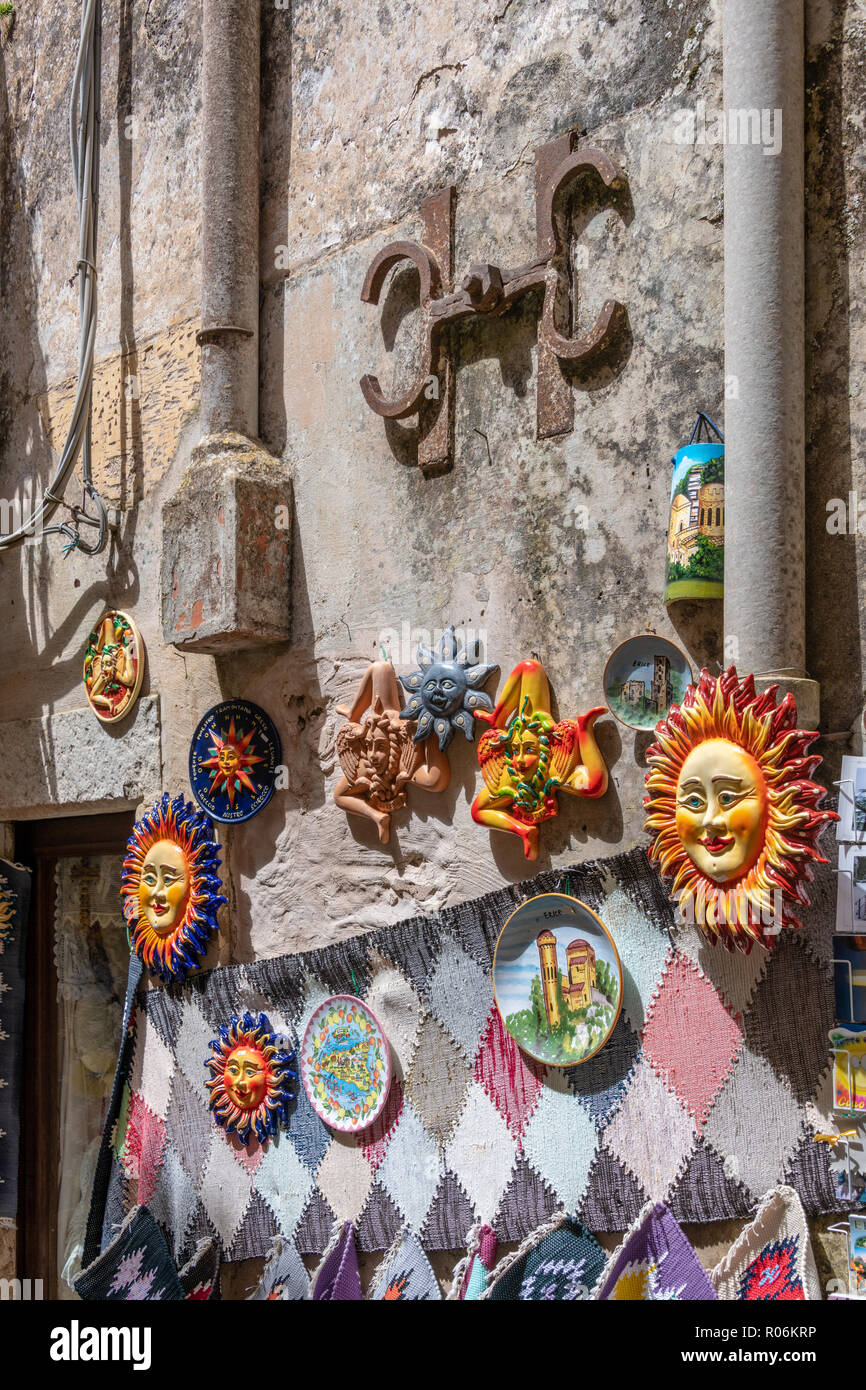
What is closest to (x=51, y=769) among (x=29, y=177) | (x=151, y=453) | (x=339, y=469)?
(x=151, y=453)

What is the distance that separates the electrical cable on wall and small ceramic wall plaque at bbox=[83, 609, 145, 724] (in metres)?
0.27

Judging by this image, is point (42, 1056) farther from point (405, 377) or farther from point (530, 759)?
point (405, 377)

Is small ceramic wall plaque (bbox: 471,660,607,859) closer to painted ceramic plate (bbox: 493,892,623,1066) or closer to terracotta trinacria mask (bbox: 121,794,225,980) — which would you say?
painted ceramic plate (bbox: 493,892,623,1066)

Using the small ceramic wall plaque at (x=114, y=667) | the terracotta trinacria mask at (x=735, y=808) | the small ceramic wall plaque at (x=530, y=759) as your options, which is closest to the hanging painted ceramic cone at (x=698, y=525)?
the terracotta trinacria mask at (x=735, y=808)

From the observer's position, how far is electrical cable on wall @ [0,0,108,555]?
422cm

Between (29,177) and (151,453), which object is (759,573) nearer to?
(151,453)

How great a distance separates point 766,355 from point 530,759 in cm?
96

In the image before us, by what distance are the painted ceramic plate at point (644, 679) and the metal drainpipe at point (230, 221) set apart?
4.72 ft

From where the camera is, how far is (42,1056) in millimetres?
4551

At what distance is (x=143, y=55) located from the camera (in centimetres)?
430

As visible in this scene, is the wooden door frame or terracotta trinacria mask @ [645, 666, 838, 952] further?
the wooden door frame

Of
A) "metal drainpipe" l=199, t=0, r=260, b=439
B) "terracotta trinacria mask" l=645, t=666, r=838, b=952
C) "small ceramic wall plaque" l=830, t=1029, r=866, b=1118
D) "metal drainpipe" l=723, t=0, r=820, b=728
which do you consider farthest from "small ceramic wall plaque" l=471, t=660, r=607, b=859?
"metal drainpipe" l=199, t=0, r=260, b=439

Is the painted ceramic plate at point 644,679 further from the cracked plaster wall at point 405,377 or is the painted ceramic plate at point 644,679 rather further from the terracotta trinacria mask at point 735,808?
the terracotta trinacria mask at point 735,808

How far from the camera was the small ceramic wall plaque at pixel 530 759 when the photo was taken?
280cm
